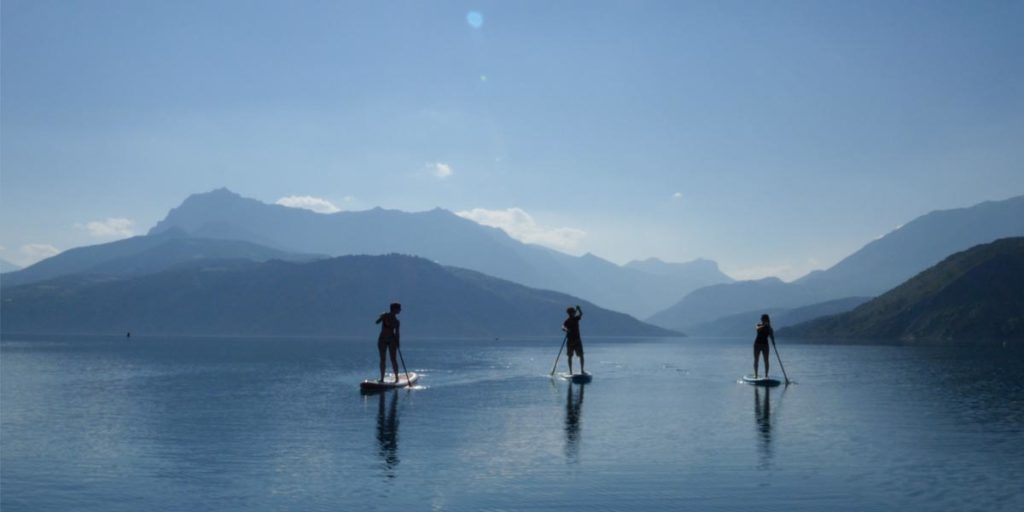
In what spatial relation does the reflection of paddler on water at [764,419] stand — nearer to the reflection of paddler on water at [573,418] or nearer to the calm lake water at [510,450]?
the calm lake water at [510,450]

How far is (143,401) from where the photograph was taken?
31078mm

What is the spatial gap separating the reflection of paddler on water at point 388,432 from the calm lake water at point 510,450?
2.8 inches

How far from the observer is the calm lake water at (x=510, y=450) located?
13805mm

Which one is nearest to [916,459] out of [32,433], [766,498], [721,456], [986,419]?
[721,456]

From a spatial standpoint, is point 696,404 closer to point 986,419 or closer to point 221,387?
point 986,419

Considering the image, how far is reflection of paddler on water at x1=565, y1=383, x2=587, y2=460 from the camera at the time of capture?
750 inches

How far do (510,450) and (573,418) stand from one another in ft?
21.7

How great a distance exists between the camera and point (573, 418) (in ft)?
82.2

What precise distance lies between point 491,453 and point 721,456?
523cm

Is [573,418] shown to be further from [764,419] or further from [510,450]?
[510,450]

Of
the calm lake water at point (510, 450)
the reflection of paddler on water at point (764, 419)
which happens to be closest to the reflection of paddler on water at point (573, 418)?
the calm lake water at point (510, 450)

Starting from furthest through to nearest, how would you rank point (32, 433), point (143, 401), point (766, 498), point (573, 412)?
point (143, 401) < point (573, 412) < point (32, 433) < point (766, 498)

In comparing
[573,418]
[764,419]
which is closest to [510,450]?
[573,418]

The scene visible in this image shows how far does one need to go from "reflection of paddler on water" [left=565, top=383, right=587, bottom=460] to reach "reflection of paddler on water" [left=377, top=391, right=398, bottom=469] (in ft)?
13.1
